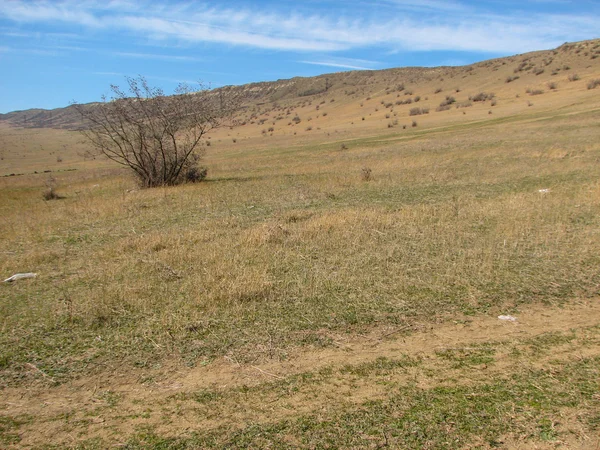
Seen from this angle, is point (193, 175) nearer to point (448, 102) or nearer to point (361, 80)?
point (448, 102)

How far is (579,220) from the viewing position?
30.5 ft

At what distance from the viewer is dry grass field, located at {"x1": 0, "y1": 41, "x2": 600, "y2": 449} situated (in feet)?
12.2

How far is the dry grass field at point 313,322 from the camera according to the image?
3.72 metres

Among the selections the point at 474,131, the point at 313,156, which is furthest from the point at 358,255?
the point at 474,131

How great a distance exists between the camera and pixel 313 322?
5488 mm

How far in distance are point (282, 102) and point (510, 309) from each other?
3500 inches

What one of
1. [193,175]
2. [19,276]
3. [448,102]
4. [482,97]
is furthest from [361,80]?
[19,276]

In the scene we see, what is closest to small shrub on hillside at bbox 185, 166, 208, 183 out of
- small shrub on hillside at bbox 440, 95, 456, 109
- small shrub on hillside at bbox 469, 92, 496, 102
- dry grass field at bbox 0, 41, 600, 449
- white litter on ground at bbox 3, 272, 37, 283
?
dry grass field at bbox 0, 41, 600, 449

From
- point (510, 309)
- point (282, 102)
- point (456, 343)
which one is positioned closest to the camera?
point (456, 343)

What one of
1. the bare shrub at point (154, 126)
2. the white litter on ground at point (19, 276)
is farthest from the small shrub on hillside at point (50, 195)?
the white litter on ground at point (19, 276)

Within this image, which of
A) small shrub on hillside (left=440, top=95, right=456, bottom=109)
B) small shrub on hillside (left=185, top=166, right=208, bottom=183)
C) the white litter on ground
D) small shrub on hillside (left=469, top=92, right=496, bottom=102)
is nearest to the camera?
the white litter on ground

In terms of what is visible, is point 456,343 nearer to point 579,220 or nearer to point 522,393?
point 522,393

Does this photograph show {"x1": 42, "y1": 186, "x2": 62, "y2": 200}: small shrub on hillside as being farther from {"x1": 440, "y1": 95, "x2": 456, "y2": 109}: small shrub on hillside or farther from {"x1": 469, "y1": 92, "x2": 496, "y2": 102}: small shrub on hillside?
{"x1": 469, "y1": 92, "x2": 496, "y2": 102}: small shrub on hillside

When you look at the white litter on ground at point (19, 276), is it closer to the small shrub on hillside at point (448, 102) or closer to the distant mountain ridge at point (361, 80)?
the distant mountain ridge at point (361, 80)
